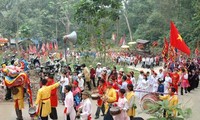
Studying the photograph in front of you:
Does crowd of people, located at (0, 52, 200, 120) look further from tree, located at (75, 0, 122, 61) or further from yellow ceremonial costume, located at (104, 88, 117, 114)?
tree, located at (75, 0, 122, 61)

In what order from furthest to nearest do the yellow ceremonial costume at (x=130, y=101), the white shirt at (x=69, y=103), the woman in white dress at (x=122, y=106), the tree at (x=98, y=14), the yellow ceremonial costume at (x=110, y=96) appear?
the tree at (x=98, y=14)
the white shirt at (x=69, y=103)
the yellow ceremonial costume at (x=110, y=96)
the yellow ceremonial costume at (x=130, y=101)
the woman in white dress at (x=122, y=106)

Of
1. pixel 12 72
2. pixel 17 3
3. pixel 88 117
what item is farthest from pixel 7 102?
pixel 17 3

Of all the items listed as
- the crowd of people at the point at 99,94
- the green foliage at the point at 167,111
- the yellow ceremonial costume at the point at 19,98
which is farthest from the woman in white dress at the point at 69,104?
the green foliage at the point at 167,111

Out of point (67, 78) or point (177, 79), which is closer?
point (67, 78)

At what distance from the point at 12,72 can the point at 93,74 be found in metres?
6.21

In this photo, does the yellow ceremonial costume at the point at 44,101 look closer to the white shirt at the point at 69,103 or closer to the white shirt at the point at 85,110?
the white shirt at the point at 69,103

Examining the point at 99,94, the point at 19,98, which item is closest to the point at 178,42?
the point at 99,94

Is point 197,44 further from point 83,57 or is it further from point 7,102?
point 7,102

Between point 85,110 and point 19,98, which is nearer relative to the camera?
point 85,110

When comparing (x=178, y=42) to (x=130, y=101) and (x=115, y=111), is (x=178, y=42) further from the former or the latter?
(x=115, y=111)

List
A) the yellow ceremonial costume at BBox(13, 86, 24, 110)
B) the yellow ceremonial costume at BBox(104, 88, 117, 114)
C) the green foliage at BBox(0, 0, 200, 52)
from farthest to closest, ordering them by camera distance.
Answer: the green foliage at BBox(0, 0, 200, 52)
the yellow ceremonial costume at BBox(13, 86, 24, 110)
the yellow ceremonial costume at BBox(104, 88, 117, 114)

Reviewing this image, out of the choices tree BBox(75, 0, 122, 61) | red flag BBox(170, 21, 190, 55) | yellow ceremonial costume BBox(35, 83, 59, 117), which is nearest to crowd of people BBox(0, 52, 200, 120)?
yellow ceremonial costume BBox(35, 83, 59, 117)

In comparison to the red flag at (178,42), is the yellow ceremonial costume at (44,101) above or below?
below

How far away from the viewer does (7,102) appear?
13.1 meters
